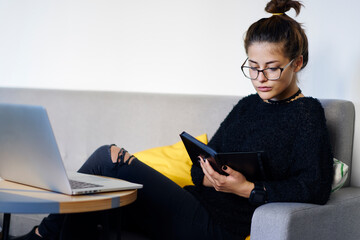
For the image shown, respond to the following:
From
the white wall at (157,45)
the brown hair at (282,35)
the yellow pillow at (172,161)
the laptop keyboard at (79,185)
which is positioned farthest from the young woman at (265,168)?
the white wall at (157,45)

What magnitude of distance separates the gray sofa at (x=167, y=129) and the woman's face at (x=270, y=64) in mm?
233

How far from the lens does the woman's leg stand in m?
1.56

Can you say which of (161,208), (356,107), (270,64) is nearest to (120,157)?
(161,208)

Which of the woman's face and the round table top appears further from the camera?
the woman's face

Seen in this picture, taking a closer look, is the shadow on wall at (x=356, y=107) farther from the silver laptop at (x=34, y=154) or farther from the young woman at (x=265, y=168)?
the silver laptop at (x=34, y=154)

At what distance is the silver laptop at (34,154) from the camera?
1188 millimetres

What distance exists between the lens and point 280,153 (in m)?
1.64

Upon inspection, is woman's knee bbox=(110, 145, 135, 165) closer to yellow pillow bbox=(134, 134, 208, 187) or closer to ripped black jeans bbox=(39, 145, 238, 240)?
ripped black jeans bbox=(39, 145, 238, 240)

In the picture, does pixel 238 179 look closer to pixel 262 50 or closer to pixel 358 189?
pixel 262 50

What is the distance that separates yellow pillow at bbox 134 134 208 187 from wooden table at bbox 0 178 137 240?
679mm

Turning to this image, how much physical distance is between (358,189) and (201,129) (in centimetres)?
70

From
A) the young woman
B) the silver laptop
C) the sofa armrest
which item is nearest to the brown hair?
the young woman

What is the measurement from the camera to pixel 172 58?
257cm

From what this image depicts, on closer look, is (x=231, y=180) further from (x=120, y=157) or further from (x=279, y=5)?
(x=279, y=5)
